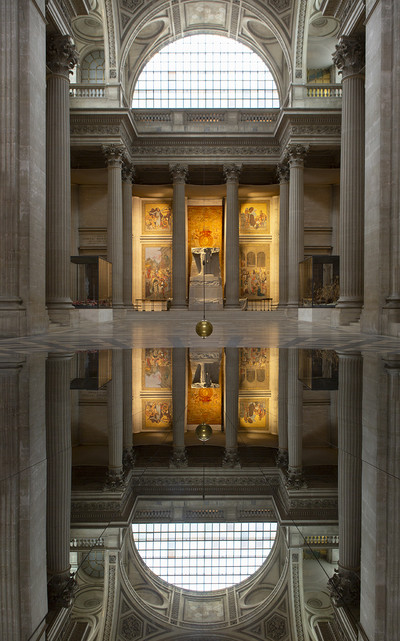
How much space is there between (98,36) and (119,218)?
1195 centimetres

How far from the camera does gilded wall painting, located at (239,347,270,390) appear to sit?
5.93 meters

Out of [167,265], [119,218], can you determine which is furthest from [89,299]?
[167,265]

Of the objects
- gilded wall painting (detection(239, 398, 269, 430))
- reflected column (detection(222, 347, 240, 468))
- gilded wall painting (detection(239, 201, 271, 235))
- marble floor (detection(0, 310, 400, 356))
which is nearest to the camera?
reflected column (detection(222, 347, 240, 468))

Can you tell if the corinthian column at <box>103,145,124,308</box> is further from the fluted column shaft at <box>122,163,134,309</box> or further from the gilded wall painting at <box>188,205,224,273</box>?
the gilded wall painting at <box>188,205,224,273</box>

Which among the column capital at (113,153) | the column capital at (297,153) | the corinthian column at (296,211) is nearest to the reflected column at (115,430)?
the corinthian column at (296,211)

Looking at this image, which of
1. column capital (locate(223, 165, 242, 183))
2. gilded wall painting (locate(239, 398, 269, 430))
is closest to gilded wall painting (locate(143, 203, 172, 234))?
column capital (locate(223, 165, 242, 183))

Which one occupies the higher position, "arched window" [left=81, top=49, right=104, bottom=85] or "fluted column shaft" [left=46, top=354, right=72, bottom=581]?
"arched window" [left=81, top=49, right=104, bottom=85]

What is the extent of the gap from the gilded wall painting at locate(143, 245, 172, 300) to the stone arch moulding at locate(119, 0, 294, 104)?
9733 millimetres

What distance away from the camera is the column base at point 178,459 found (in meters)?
2.90

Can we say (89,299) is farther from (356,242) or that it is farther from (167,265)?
(356,242)

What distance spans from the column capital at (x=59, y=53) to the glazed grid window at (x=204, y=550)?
16.8 metres

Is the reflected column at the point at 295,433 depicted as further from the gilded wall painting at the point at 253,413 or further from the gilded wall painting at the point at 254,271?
the gilded wall painting at the point at 254,271

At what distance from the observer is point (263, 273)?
36625 millimetres

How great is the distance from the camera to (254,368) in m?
7.25
